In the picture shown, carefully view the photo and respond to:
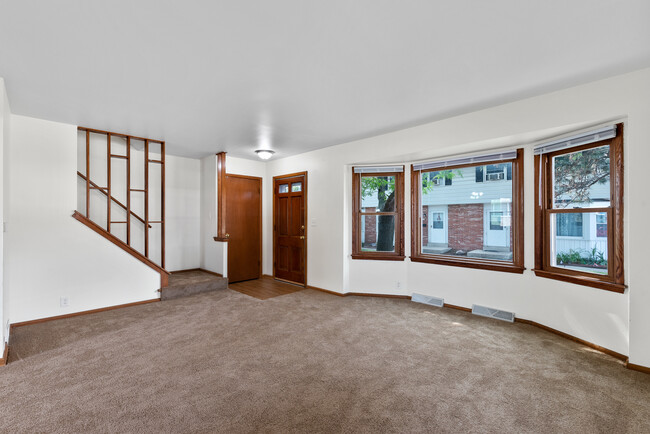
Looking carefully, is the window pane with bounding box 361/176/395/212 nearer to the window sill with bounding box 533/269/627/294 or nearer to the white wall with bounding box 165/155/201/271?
the window sill with bounding box 533/269/627/294

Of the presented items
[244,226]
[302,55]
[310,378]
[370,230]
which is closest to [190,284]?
[244,226]

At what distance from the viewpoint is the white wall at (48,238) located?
11.7 ft

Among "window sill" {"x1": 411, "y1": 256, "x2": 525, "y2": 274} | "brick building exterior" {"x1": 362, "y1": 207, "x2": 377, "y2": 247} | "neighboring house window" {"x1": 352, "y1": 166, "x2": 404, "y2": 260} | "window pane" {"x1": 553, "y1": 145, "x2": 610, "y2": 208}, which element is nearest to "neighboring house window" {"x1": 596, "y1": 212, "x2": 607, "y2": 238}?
"window pane" {"x1": 553, "y1": 145, "x2": 610, "y2": 208}

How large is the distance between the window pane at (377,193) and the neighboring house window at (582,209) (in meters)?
1.98

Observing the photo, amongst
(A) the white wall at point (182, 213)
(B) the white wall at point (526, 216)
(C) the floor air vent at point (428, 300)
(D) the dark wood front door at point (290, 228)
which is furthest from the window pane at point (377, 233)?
(A) the white wall at point (182, 213)

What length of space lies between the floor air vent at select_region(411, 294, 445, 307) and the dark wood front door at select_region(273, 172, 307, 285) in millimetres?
2019

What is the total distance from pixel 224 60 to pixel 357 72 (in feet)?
3.61

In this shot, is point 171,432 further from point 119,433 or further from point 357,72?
point 357,72

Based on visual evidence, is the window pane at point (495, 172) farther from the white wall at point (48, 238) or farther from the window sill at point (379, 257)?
the white wall at point (48, 238)

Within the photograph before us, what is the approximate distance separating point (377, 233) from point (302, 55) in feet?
10.8

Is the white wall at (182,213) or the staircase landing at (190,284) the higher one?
the white wall at (182,213)

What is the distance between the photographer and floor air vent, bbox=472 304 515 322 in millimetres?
3762

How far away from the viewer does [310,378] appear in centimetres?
244

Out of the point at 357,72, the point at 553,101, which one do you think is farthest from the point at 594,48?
the point at 357,72
